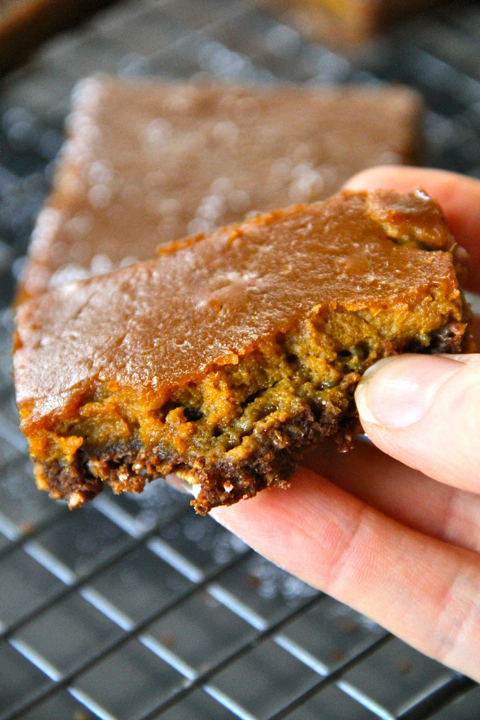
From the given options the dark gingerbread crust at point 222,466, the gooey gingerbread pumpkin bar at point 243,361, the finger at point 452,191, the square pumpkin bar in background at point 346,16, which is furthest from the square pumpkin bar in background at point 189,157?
the dark gingerbread crust at point 222,466

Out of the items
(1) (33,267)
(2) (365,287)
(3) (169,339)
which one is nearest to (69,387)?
(3) (169,339)

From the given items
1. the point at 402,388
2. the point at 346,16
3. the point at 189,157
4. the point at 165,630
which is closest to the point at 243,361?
the point at 402,388

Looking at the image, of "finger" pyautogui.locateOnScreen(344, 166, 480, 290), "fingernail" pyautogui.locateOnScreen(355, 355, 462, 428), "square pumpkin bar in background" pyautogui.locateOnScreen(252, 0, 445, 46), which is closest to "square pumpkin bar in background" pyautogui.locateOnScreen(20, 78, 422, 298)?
"finger" pyautogui.locateOnScreen(344, 166, 480, 290)

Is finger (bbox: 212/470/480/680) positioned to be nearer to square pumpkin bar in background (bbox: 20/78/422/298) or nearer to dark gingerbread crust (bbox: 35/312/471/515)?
dark gingerbread crust (bbox: 35/312/471/515)

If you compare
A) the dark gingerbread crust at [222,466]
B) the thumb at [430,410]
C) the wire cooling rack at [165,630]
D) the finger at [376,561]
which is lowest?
the wire cooling rack at [165,630]

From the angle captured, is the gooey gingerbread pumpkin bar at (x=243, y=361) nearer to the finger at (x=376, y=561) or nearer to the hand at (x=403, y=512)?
the hand at (x=403, y=512)

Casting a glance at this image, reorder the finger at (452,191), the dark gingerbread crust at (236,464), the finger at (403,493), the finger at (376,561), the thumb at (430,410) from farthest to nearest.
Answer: the finger at (452,191) → the finger at (403,493) → the finger at (376,561) → the dark gingerbread crust at (236,464) → the thumb at (430,410)

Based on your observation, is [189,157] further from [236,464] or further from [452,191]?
[236,464]
